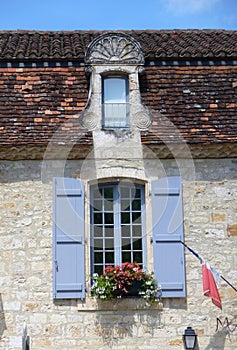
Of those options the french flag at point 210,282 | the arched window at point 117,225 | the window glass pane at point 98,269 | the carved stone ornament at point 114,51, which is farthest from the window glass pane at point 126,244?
the carved stone ornament at point 114,51

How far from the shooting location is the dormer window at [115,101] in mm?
12727

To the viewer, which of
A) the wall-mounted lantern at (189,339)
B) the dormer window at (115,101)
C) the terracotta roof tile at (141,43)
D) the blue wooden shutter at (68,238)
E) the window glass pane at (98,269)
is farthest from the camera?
the terracotta roof tile at (141,43)

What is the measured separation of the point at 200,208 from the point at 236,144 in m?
1.17

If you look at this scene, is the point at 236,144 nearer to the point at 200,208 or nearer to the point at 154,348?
the point at 200,208

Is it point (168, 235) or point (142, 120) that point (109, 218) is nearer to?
point (168, 235)

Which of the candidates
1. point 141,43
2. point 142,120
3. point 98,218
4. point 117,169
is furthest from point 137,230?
point 141,43

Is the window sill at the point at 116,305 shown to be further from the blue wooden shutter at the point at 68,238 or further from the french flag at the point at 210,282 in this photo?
the french flag at the point at 210,282

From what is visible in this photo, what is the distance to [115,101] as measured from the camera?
12.8 m

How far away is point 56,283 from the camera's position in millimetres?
11719

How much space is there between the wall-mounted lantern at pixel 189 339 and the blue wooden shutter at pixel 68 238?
164 cm

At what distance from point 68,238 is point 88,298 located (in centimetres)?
97

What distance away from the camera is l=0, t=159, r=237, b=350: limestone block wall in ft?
37.9

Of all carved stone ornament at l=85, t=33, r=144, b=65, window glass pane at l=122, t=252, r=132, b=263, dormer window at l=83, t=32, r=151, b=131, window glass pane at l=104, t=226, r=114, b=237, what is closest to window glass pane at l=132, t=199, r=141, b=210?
window glass pane at l=104, t=226, r=114, b=237

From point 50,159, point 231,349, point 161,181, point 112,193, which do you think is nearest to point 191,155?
point 161,181
